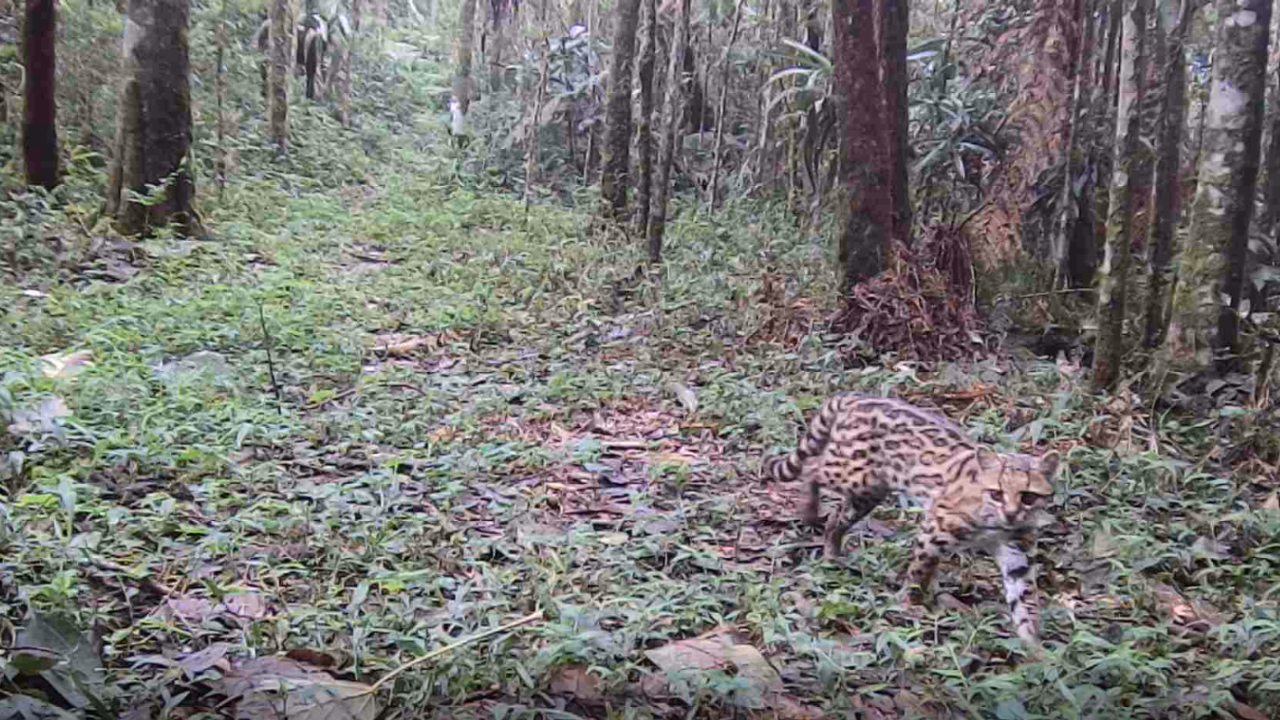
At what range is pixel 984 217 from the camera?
36.4ft

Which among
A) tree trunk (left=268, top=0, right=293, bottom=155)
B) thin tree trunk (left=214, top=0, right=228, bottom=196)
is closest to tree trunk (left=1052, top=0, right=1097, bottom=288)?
thin tree trunk (left=214, top=0, right=228, bottom=196)

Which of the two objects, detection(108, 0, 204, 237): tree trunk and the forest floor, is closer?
the forest floor

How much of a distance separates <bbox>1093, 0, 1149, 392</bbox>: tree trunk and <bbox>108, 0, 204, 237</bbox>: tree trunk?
896 centimetres

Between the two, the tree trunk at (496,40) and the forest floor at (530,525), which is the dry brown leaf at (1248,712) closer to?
the forest floor at (530,525)

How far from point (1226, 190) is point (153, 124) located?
396 inches

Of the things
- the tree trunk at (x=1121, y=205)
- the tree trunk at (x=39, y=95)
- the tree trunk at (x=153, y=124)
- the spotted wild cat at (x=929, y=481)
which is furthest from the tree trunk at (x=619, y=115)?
the spotted wild cat at (x=929, y=481)

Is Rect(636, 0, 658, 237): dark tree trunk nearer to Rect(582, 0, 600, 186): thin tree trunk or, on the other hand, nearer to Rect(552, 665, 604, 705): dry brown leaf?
Rect(582, 0, 600, 186): thin tree trunk

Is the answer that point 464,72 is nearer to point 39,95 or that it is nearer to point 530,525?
point 39,95

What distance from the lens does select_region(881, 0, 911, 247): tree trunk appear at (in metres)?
10.7

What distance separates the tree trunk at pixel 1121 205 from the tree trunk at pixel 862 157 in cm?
226

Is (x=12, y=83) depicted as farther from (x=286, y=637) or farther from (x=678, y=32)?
(x=286, y=637)

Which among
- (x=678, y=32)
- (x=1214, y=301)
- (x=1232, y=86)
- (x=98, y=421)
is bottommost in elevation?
(x=98, y=421)


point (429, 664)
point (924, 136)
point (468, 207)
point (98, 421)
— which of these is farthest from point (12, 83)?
point (429, 664)

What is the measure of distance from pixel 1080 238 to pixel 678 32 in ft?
17.2
